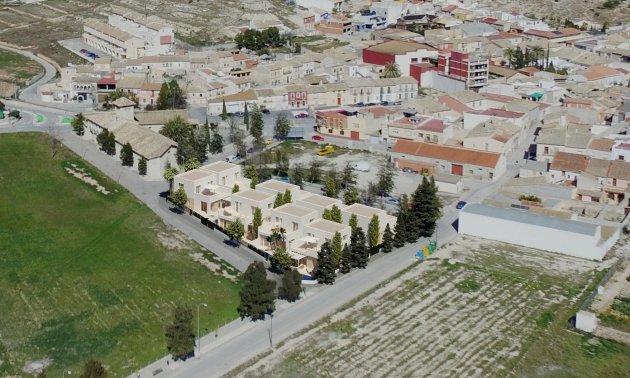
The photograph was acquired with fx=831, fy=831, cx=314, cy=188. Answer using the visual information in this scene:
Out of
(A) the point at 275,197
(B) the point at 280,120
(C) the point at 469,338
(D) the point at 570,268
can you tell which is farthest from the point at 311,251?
(B) the point at 280,120

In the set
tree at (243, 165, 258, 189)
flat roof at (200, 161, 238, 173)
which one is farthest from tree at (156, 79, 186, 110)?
tree at (243, 165, 258, 189)

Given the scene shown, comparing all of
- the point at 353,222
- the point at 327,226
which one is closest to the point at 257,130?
the point at 353,222

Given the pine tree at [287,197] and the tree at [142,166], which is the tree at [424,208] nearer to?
the pine tree at [287,197]

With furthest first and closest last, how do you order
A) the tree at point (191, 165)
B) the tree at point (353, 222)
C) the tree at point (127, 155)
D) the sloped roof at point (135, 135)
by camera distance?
the tree at point (127, 155) < the sloped roof at point (135, 135) < the tree at point (191, 165) < the tree at point (353, 222)

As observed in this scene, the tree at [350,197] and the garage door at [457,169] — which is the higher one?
the tree at [350,197]

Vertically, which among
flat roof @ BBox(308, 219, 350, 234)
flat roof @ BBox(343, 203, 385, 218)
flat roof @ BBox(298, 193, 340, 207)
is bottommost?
flat roof @ BBox(343, 203, 385, 218)

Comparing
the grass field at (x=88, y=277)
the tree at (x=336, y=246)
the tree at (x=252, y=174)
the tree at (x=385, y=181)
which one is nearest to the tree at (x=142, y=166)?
the grass field at (x=88, y=277)

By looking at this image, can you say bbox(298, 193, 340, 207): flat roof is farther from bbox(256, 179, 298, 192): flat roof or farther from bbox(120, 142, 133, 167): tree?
bbox(120, 142, 133, 167): tree

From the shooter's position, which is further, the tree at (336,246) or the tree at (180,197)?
the tree at (180,197)
